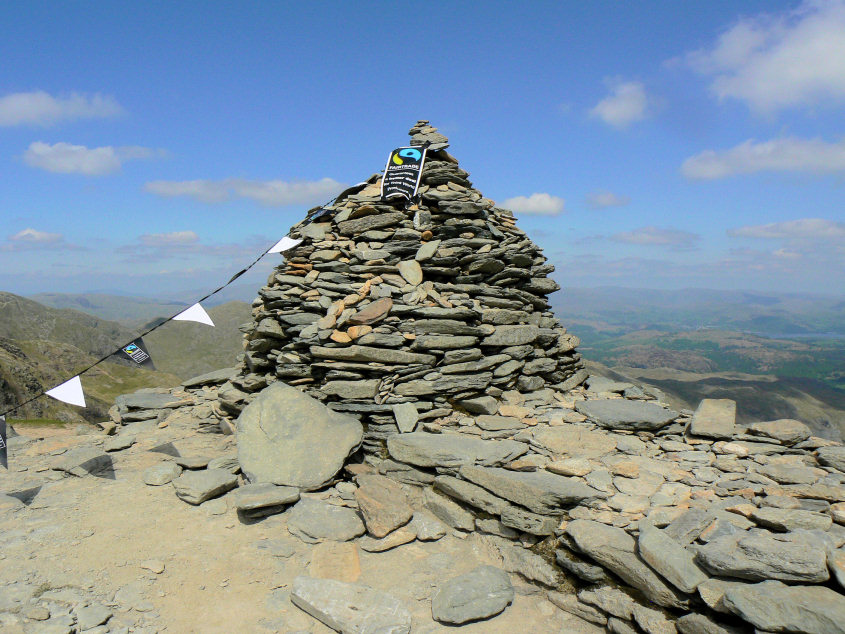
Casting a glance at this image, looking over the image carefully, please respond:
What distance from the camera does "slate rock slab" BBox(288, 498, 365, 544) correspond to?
8695 millimetres

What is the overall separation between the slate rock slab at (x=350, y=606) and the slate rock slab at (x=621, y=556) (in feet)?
9.59

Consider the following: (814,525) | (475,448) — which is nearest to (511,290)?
(475,448)

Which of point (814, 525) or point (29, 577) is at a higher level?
point (814, 525)

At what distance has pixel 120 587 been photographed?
285 inches

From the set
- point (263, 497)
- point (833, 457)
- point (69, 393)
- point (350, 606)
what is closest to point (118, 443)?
point (69, 393)

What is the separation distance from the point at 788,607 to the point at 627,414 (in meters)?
5.87

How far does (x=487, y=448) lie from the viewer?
10031mm

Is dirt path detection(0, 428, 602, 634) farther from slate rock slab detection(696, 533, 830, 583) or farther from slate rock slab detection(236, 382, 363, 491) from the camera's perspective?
slate rock slab detection(696, 533, 830, 583)

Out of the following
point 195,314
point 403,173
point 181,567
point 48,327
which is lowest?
point 48,327

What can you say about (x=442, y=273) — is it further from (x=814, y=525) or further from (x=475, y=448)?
(x=814, y=525)

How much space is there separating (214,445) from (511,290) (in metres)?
9.48

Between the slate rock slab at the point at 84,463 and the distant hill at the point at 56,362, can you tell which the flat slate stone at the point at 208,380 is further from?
the slate rock slab at the point at 84,463

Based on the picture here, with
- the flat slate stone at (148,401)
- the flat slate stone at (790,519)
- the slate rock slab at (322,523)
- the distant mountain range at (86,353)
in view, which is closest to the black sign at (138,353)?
the flat slate stone at (148,401)

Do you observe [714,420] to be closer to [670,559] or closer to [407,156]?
A: [670,559]
